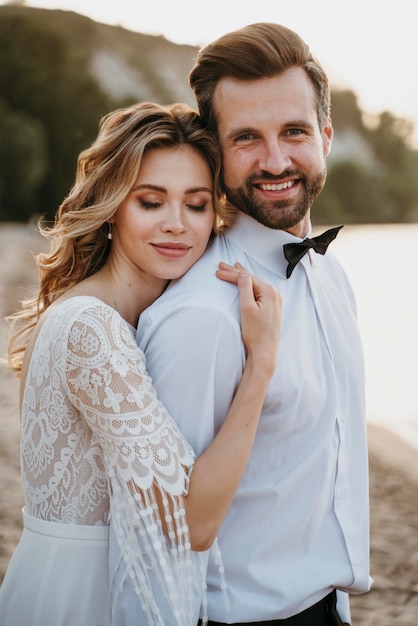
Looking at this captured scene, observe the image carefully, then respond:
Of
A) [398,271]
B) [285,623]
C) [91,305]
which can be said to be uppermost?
[91,305]

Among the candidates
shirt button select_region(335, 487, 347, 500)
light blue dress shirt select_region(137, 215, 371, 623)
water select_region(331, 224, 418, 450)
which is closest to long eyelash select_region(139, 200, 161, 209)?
light blue dress shirt select_region(137, 215, 371, 623)

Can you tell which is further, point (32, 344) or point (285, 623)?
point (32, 344)

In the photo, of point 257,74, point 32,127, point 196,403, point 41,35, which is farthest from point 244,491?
point 41,35

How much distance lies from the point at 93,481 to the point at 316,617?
2.46 feet

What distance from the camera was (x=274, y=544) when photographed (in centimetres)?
206

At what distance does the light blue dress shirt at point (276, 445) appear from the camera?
6.44 ft

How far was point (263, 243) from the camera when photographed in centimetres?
232

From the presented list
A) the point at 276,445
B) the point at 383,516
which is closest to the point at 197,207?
the point at 276,445

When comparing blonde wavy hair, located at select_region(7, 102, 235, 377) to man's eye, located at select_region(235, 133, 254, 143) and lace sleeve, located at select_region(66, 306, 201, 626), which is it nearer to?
man's eye, located at select_region(235, 133, 254, 143)

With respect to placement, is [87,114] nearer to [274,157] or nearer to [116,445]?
[274,157]

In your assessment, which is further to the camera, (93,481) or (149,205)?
(149,205)

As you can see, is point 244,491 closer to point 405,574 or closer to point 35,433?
point 35,433

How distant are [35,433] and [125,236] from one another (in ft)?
2.18

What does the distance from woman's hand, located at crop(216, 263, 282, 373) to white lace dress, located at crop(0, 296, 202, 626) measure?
0.29 metres
